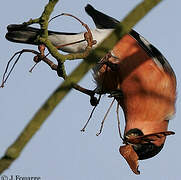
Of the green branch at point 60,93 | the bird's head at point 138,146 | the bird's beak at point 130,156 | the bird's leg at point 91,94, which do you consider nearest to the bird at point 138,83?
the bird's head at point 138,146

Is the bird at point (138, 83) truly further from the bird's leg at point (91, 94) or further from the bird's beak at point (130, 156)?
the bird's leg at point (91, 94)

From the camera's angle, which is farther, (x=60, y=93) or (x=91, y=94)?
(x=91, y=94)

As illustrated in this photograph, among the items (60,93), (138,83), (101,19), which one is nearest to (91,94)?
(138,83)

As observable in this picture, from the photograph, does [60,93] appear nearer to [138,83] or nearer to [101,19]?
[138,83]

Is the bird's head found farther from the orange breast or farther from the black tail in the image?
the black tail

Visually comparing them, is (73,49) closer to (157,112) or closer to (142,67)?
(142,67)

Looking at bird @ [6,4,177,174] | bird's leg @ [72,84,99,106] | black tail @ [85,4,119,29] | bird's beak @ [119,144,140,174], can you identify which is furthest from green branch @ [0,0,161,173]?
black tail @ [85,4,119,29]

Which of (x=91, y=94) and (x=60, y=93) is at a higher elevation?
(x=60, y=93)

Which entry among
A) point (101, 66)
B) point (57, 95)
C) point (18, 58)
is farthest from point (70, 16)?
point (57, 95)
